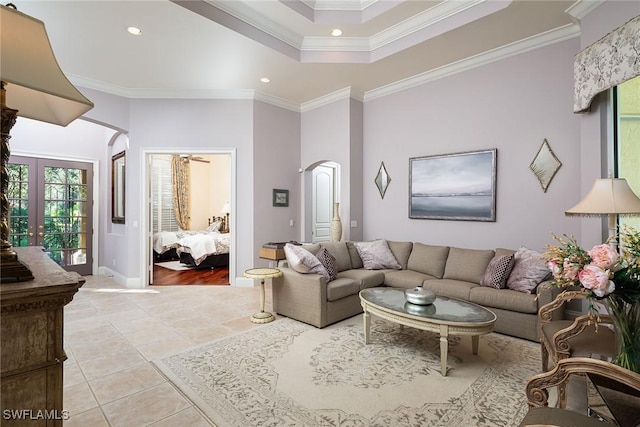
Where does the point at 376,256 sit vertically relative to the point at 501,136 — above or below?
below

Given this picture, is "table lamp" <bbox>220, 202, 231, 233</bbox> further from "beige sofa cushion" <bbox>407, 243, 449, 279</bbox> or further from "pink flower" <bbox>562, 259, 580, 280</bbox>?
"pink flower" <bbox>562, 259, 580, 280</bbox>

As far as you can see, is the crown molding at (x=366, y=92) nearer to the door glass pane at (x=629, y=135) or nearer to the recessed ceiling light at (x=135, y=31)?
the door glass pane at (x=629, y=135)

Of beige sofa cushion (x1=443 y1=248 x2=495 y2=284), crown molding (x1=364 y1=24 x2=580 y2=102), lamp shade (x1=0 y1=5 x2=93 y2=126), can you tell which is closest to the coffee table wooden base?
beige sofa cushion (x1=443 y1=248 x2=495 y2=284)

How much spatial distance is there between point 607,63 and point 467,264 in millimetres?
2392

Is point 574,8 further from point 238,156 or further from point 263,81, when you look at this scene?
point 238,156

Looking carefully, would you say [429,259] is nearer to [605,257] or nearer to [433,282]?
[433,282]

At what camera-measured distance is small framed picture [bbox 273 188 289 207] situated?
5.76 meters

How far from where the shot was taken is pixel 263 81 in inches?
195

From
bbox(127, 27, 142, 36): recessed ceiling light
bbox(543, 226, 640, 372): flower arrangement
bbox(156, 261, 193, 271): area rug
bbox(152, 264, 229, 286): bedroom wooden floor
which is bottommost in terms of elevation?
bbox(152, 264, 229, 286): bedroom wooden floor

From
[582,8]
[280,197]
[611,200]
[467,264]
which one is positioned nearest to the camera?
[611,200]

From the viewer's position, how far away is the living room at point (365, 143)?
3680 millimetres

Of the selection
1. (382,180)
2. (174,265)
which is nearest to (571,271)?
(382,180)

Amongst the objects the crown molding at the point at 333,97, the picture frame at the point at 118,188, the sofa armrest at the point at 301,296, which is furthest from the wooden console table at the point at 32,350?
the picture frame at the point at 118,188

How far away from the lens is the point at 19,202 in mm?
5453
